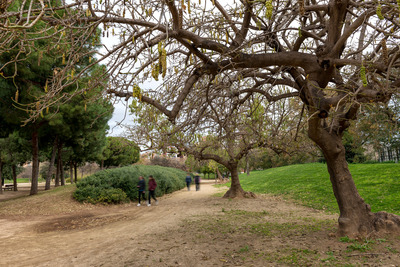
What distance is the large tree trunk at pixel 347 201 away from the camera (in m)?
5.02

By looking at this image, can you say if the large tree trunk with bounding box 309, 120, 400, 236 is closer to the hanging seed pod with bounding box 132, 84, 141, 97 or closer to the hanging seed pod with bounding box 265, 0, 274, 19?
the hanging seed pod with bounding box 265, 0, 274, 19

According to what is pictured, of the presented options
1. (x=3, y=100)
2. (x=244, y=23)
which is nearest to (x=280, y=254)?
(x=244, y=23)

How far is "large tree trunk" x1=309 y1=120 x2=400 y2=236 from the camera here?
502 centimetres

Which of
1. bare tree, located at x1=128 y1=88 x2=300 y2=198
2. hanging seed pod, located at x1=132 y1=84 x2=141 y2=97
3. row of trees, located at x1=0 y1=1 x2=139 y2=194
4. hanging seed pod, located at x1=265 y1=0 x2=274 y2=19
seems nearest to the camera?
hanging seed pod, located at x1=265 y1=0 x2=274 y2=19

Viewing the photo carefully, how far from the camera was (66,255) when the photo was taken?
213 inches

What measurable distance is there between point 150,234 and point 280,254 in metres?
3.49

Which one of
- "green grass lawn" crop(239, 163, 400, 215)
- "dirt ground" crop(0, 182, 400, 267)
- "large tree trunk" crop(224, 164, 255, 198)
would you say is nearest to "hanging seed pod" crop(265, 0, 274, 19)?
"dirt ground" crop(0, 182, 400, 267)

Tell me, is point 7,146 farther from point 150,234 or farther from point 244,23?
point 244,23

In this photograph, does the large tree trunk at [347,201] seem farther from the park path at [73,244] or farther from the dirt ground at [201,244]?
the park path at [73,244]

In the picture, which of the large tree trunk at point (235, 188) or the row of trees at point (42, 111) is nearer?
the row of trees at point (42, 111)

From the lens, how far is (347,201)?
520 centimetres

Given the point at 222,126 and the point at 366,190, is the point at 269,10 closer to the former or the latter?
the point at 222,126

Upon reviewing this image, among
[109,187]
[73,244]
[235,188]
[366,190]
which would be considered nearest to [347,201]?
[73,244]

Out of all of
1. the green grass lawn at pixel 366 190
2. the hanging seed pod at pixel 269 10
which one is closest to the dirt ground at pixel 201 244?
the green grass lawn at pixel 366 190
